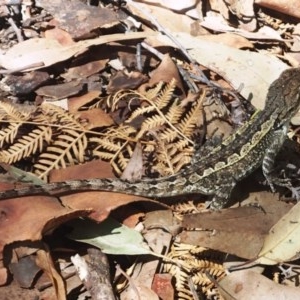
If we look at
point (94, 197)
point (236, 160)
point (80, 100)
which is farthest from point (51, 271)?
point (236, 160)

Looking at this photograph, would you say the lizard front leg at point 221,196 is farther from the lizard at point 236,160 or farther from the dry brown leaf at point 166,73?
the dry brown leaf at point 166,73

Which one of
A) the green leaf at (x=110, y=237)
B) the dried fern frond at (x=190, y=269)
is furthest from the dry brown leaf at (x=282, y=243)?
the green leaf at (x=110, y=237)

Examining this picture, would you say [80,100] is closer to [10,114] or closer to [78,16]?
[10,114]

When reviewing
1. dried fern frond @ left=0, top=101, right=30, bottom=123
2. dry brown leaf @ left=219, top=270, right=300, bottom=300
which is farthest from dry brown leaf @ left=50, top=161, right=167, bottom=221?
dry brown leaf @ left=219, top=270, right=300, bottom=300

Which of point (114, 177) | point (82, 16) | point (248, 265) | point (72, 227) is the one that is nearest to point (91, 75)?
point (82, 16)

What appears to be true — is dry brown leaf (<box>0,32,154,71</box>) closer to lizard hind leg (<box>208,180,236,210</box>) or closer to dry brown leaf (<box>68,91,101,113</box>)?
dry brown leaf (<box>68,91,101,113</box>)
